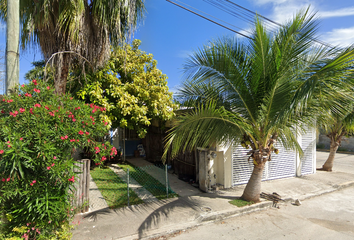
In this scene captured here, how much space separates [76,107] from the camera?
3.64m

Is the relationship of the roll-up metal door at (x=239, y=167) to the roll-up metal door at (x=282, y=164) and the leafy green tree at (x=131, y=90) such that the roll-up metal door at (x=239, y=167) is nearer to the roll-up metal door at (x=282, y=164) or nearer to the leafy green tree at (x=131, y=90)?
the roll-up metal door at (x=282, y=164)

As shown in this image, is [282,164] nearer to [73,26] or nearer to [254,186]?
[254,186]

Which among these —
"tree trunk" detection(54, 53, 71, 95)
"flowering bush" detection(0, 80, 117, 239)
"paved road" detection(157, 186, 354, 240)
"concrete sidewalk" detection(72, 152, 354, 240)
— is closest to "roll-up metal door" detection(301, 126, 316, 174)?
"concrete sidewalk" detection(72, 152, 354, 240)

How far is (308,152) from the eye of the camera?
1016cm

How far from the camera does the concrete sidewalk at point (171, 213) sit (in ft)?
15.0

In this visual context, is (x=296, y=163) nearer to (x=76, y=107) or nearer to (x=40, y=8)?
(x=76, y=107)

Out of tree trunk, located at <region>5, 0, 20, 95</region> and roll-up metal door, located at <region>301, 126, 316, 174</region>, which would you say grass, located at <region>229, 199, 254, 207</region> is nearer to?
roll-up metal door, located at <region>301, 126, 316, 174</region>

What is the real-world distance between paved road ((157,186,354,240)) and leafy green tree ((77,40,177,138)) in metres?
4.69

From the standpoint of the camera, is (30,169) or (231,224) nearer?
(30,169)

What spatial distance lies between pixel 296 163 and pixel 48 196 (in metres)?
9.82

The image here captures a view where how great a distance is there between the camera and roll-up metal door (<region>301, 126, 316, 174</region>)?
10.0m

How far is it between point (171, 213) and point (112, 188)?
2800mm

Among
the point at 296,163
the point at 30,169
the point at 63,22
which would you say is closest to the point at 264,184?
the point at 296,163

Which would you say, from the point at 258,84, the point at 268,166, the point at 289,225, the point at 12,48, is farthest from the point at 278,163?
the point at 12,48
